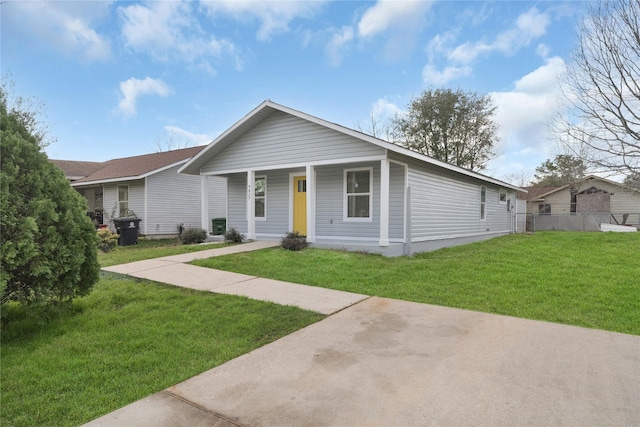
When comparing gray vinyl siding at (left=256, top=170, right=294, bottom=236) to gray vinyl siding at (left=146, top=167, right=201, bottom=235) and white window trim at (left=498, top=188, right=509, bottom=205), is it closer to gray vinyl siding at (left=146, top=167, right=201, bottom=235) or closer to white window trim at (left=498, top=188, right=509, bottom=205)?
gray vinyl siding at (left=146, top=167, right=201, bottom=235)

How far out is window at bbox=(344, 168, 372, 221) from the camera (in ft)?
34.2

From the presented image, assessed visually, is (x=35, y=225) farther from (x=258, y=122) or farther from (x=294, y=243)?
(x=258, y=122)

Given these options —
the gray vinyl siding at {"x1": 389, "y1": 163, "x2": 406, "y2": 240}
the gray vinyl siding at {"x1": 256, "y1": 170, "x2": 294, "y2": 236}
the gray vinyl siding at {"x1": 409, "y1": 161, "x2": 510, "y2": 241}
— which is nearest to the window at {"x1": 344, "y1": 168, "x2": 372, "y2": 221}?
the gray vinyl siding at {"x1": 389, "y1": 163, "x2": 406, "y2": 240}

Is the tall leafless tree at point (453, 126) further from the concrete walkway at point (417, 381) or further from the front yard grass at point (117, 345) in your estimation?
the front yard grass at point (117, 345)

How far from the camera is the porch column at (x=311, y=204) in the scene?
10469mm

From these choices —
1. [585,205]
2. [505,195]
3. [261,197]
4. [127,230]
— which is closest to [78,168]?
[127,230]

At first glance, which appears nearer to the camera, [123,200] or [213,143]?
[213,143]

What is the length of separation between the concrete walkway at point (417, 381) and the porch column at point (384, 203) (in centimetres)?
516

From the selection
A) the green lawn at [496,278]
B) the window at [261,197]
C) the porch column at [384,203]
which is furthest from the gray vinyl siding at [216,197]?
the porch column at [384,203]

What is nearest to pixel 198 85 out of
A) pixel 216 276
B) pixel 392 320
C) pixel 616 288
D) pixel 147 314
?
pixel 216 276

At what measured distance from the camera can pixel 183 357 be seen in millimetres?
3295

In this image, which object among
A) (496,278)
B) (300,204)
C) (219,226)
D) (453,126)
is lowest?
(496,278)

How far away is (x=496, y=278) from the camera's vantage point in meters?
6.60

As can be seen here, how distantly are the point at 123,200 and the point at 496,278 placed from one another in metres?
17.4
